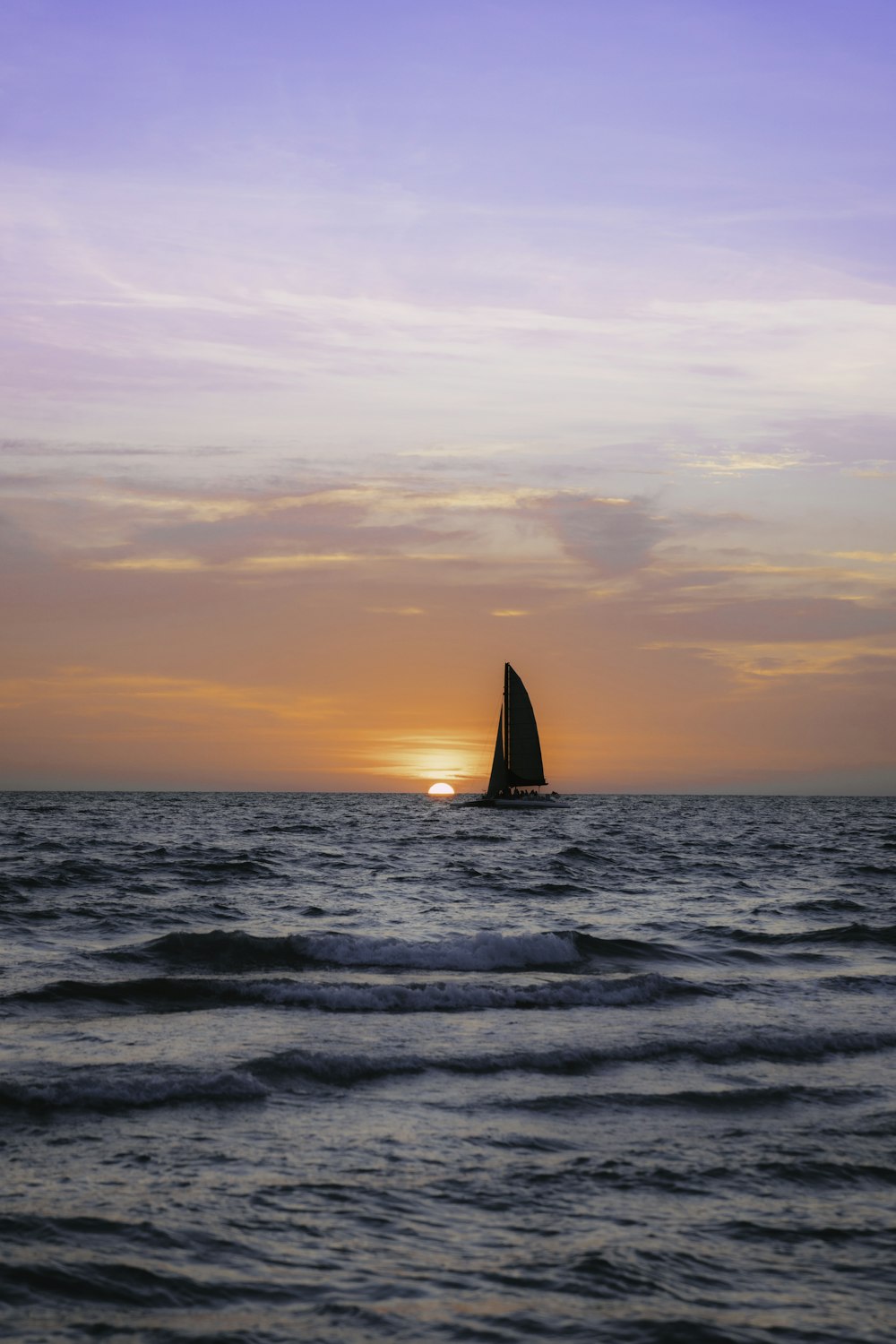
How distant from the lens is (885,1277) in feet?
21.9

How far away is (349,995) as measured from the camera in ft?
50.1

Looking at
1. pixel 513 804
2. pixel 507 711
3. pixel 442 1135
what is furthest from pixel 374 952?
pixel 513 804

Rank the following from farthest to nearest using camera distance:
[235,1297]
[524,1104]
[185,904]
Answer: [185,904] < [524,1104] < [235,1297]

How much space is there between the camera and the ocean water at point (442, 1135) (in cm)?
629

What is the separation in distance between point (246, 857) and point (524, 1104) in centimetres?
3358

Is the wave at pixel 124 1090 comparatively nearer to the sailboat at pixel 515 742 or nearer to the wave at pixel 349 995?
the wave at pixel 349 995

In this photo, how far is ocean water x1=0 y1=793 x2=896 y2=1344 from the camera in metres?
6.29

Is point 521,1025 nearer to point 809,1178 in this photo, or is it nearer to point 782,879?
point 809,1178

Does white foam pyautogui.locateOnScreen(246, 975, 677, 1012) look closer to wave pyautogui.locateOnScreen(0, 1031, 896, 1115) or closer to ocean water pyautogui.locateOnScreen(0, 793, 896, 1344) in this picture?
ocean water pyautogui.locateOnScreen(0, 793, 896, 1344)

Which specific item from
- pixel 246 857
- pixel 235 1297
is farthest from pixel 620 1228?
pixel 246 857

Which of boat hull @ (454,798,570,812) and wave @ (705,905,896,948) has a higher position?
wave @ (705,905,896,948)

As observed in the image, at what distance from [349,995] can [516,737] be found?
90.1 meters

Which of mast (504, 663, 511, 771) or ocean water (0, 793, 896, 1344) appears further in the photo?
mast (504, 663, 511, 771)

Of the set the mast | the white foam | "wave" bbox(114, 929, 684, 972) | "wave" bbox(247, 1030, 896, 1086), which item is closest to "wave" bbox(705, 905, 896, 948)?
"wave" bbox(114, 929, 684, 972)
